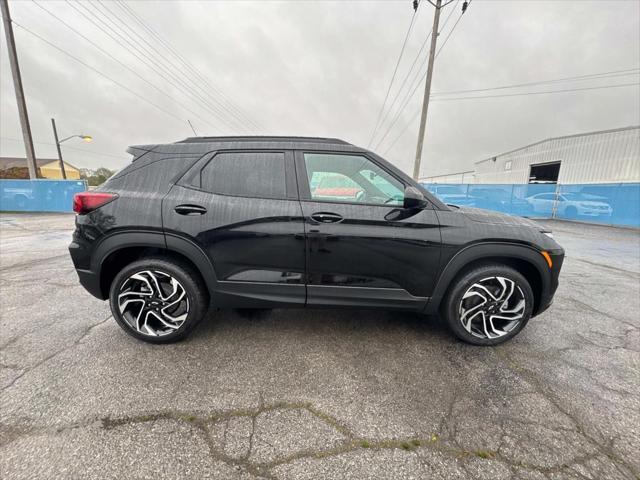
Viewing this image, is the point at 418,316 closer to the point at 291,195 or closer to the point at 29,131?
the point at 291,195

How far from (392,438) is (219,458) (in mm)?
985

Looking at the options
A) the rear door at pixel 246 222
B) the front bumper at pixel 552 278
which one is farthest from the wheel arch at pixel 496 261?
the rear door at pixel 246 222

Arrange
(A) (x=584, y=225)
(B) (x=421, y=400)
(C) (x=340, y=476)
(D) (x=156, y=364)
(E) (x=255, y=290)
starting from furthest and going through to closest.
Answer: (A) (x=584, y=225)
(E) (x=255, y=290)
(D) (x=156, y=364)
(B) (x=421, y=400)
(C) (x=340, y=476)

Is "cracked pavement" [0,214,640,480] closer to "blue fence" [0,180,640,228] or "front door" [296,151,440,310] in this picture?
"front door" [296,151,440,310]

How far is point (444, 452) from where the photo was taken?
1.50m

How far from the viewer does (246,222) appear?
2.24 metres

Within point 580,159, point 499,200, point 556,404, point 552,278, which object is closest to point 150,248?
point 556,404

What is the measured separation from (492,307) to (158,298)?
3.04m

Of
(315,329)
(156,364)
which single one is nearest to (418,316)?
(315,329)

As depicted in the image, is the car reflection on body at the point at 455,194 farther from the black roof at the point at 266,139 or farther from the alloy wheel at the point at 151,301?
the alloy wheel at the point at 151,301

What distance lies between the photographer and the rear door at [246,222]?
2.24 meters

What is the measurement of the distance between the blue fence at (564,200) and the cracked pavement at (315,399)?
8.59 m

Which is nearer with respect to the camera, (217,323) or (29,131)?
(217,323)

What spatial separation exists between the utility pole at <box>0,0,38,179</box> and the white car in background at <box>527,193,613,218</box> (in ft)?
83.8
